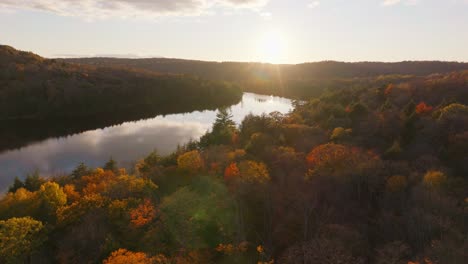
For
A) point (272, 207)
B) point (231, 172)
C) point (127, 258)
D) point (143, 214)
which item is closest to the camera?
point (127, 258)

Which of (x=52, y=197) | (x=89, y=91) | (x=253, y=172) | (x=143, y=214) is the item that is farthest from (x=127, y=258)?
(x=89, y=91)

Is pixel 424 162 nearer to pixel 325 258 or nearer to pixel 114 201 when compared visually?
pixel 325 258

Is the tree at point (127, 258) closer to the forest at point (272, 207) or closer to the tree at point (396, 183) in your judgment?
the forest at point (272, 207)

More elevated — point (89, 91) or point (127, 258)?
point (89, 91)

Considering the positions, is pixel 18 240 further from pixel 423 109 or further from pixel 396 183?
pixel 423 109

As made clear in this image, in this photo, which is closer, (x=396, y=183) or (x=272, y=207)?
(x=396, y=183)

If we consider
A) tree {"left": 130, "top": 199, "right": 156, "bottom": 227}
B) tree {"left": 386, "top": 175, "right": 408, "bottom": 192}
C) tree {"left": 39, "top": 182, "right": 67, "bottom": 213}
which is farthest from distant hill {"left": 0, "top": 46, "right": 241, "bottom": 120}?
tree {"left": 386, "top": 175, "right": 408, "bottom": 192}

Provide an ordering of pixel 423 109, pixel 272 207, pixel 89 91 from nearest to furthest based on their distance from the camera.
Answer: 1. pixel 272 207
2. pixel 423 109
3. pixel 89 91

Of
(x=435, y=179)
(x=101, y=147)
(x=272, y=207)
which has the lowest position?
(x=101, y=147)
